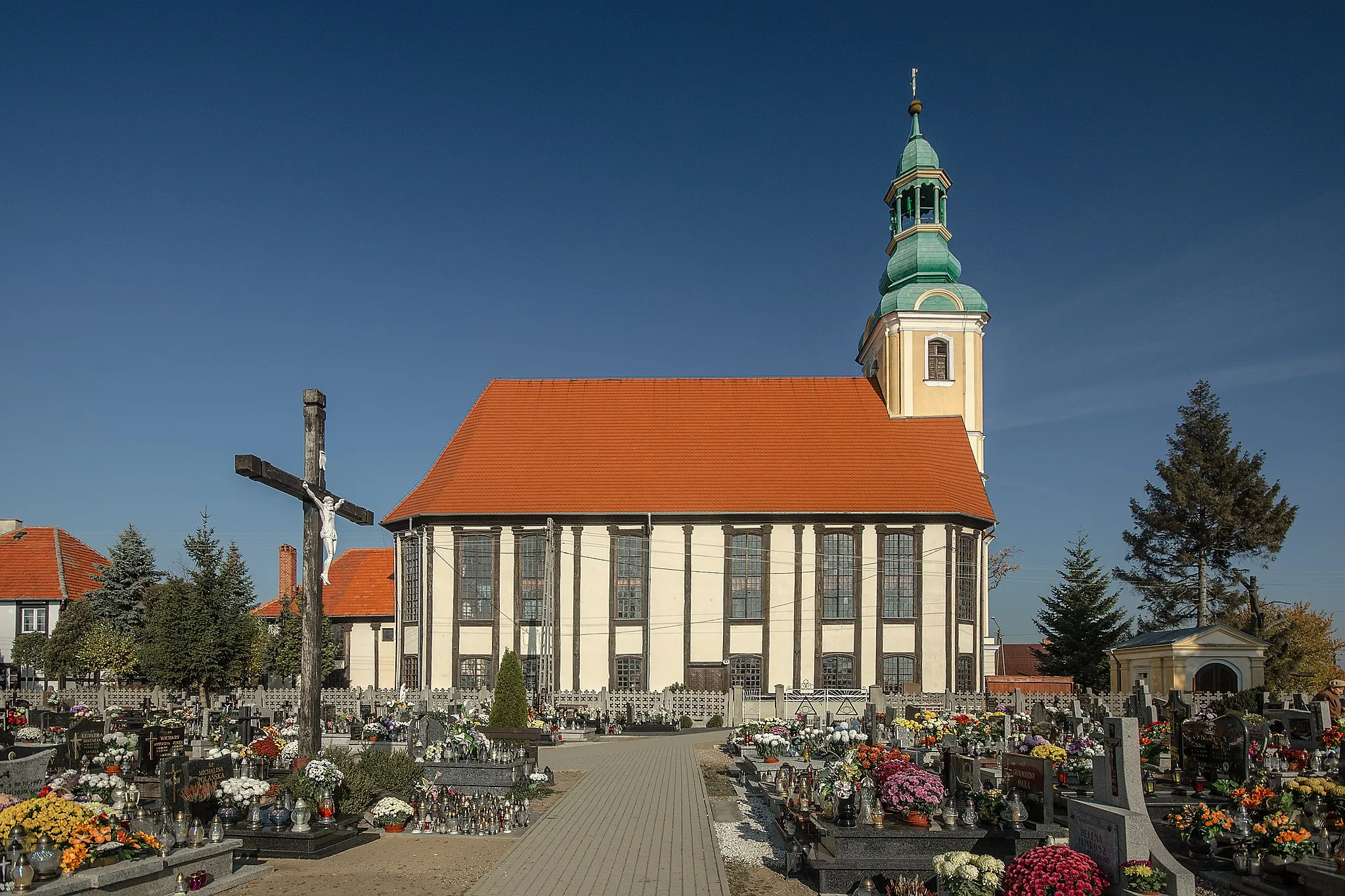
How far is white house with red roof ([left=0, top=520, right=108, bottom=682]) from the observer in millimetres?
49812

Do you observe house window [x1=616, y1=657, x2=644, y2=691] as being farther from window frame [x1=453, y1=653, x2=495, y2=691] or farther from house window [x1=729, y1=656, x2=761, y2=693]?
window frame [x1=453, y1=653, x2=495, y2=691]

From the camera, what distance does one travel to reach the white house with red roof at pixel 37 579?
1961 inches

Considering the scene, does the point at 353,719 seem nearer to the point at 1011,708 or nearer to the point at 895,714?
the point at 895,714

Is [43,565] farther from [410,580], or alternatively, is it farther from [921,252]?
[921,252]

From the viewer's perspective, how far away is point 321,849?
1320 cm

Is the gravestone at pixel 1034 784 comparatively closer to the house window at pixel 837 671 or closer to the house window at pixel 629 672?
the house window at pixel 837 671

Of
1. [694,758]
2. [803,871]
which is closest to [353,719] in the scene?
[694,758]

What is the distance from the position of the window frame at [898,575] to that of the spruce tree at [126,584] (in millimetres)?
31051

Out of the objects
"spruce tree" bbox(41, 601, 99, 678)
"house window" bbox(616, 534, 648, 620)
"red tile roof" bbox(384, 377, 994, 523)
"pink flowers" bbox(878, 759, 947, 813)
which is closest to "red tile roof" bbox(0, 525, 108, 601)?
"spruce tree" bbox(41, 601, 99, 678)

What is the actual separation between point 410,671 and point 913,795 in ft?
100

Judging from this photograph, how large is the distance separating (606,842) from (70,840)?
6.81 meters

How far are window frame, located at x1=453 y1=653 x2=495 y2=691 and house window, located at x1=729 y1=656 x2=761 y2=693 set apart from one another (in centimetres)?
885

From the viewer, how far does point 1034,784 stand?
12.7 metres

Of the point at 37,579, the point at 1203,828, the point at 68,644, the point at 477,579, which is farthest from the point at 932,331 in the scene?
the point at 37,579
